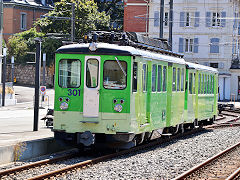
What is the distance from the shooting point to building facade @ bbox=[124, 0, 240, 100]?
63.9 meters

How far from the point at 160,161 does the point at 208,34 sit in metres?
51.9

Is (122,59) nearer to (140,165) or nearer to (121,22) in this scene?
(140,165)

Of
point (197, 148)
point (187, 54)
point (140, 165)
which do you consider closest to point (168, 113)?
point (197, 148)

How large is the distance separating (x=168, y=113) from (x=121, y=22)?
5630 centimetres

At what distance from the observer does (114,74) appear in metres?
14.3

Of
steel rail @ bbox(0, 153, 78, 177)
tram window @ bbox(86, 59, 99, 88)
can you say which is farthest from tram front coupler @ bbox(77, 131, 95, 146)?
tram window @ bbox(86, 59, 99, 88)

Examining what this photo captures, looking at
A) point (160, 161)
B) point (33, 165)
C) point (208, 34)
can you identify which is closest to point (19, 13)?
→ point (208, 34)

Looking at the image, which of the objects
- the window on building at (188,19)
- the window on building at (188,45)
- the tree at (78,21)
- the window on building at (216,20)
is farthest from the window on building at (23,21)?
the window on building at (216,20)

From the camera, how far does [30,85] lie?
218 ft

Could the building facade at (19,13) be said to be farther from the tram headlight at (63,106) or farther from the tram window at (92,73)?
the tram window at (92,73)

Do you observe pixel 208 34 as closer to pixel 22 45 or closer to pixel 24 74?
pixel 22 45

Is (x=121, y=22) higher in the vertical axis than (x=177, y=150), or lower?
higher

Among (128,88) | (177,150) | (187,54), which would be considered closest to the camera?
(128,88)

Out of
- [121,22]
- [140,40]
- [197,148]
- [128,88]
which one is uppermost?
[121,22]
